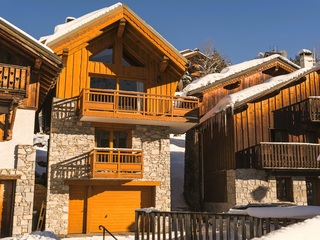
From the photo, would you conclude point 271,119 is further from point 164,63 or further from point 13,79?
point 13,79

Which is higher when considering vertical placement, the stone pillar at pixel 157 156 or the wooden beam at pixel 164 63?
the wooden beam at pixel 164 63

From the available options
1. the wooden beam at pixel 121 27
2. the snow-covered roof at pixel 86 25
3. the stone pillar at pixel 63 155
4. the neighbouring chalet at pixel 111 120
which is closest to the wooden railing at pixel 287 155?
the neighbouring chalet at pixel 111 120

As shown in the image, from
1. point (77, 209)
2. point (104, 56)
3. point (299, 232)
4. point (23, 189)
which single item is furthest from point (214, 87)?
point (299, 232)

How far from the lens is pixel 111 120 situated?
52.7ft

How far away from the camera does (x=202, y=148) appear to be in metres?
21.6

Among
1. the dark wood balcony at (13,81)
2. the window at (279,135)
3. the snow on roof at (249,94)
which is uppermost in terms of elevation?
the snow on roof at (249,94)

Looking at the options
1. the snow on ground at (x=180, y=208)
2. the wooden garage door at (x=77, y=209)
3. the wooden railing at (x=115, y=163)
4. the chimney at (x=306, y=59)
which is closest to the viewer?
the snow on ground at (x=180, y=208)

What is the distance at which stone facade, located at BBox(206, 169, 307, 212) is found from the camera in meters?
16.9

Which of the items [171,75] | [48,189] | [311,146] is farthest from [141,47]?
[311,146]

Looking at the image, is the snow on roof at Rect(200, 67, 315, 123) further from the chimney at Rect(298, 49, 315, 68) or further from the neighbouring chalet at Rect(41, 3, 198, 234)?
the chimney at Rect(298, 49, 315, 68)

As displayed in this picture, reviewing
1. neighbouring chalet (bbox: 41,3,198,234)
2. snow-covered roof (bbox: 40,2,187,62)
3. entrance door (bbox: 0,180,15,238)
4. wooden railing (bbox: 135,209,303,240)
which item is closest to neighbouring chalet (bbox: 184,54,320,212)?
neighbouring chalet (bbox: 41,3,198,234)

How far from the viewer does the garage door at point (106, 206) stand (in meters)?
15.4

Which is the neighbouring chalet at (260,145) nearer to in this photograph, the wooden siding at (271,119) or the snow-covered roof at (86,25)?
the wooden siding at (271,119)

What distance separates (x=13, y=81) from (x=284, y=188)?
13537mm
